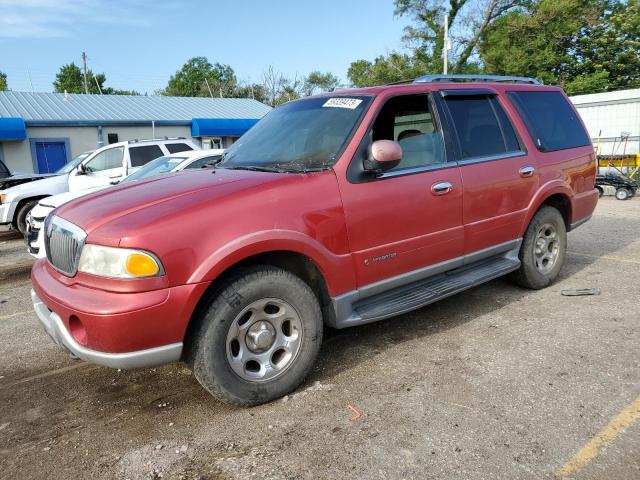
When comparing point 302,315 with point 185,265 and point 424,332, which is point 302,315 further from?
point 424,332

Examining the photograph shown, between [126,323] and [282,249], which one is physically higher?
[282,249]

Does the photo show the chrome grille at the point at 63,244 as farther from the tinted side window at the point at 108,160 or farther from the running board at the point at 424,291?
the tinted side window at the point at 108,160

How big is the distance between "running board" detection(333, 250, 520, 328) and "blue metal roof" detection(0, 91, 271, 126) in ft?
78.3

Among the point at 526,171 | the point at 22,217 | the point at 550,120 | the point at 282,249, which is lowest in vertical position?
the point at 22,217

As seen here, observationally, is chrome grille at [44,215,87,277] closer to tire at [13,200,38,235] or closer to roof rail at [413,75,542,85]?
roof rail at [413,75,542,85]

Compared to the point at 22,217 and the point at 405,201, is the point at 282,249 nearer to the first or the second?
the point at 405,201

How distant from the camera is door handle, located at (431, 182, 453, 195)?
12.2ft

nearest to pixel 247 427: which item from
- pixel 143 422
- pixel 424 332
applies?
pixel 143 422

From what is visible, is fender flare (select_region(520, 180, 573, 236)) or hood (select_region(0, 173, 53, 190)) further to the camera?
hood (select_region(0, 173, 53, 190))

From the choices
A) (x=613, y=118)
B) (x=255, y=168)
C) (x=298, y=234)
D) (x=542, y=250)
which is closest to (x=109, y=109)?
(x=613, y=118)

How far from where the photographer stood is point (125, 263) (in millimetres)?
2562

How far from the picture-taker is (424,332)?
4094 mm

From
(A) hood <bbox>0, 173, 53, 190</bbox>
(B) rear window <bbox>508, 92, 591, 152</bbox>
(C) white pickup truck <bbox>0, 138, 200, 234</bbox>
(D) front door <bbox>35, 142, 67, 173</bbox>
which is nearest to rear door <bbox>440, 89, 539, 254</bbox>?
(B) rear window <bbox>508, 92, 591, 152</bbox>

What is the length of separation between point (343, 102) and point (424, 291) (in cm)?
157
